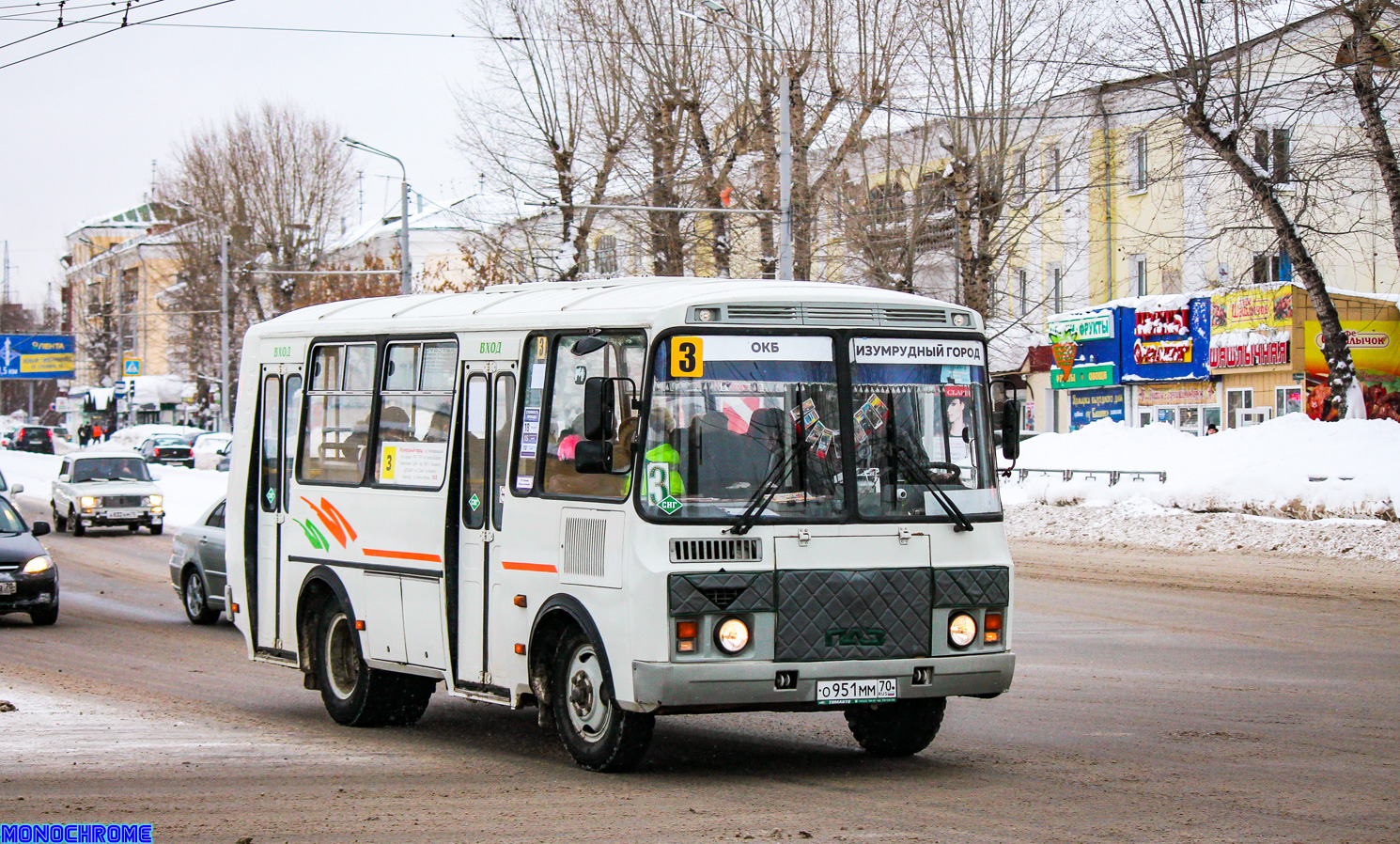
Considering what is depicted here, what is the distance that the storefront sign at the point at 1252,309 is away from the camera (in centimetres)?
3754

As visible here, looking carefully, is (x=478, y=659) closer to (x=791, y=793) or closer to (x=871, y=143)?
(x=791, y=793)

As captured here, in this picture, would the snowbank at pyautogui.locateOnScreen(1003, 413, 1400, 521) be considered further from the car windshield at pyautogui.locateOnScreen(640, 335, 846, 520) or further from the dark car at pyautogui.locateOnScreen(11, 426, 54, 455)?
the dark car at pyautogui.locateOnScreen(11, 426, 54, 455)

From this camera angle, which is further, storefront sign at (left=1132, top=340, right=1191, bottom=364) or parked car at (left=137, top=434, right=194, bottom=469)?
parked car at (left=137, top=434, right=194, bottom=469)

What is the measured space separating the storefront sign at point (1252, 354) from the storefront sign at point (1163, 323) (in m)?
1.19

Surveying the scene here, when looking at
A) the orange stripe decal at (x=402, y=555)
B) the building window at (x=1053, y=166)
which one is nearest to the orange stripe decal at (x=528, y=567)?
the orange stripe decal at (x=402, y=555)

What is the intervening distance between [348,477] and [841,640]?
13.4ft

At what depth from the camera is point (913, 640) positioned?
8.85m

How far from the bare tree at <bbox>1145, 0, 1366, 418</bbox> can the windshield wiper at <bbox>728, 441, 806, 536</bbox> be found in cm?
2259

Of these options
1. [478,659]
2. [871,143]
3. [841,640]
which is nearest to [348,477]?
[478,659]

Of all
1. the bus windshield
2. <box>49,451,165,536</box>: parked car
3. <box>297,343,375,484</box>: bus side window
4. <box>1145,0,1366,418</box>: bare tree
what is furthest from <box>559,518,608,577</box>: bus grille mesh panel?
<box>49,451,165,536</box>: parked car

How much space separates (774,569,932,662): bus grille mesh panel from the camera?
859 centimetres

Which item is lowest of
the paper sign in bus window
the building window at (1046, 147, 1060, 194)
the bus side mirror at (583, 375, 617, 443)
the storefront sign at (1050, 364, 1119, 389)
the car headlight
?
the car headlight

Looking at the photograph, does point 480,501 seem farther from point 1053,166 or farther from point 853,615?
point 1053,166

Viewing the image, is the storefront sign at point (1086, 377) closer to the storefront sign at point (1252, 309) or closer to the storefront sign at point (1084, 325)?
the storefront sign at point (1084, 325)
